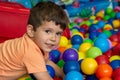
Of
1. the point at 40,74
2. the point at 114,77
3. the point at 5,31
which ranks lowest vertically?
the point at 114,77

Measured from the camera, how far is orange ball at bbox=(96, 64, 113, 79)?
143 cm

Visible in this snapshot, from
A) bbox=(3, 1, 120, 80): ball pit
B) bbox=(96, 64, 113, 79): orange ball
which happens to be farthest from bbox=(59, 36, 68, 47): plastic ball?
bbox=(96, 64, 113, 79): orange ball

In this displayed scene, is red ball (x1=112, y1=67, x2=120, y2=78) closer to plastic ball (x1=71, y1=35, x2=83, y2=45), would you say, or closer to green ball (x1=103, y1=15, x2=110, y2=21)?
plastic ball (x1=71, y1=35, x2=83, y2=45)

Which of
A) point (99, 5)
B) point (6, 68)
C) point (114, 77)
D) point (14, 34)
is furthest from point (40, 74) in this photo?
point (99, 5)

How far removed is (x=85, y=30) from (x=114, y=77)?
1.07 meters

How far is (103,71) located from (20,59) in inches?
18.1

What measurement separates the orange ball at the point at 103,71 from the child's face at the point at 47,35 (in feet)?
1.09

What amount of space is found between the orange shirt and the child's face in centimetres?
4

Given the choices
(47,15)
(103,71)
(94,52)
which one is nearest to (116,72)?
(103,71)

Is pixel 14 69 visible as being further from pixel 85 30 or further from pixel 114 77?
pixel 85 30

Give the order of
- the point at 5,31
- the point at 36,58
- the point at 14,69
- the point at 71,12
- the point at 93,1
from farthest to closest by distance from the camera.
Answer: the point at 93,1, the point at 71,12, the point at 5,31, the point at 14,69, the point at 36,58

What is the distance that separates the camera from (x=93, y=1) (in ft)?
10.7

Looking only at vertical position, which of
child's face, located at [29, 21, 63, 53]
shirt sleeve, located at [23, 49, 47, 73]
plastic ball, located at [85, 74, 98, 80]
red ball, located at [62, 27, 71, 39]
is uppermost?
child's face, located at [29, 21, 63, 53]

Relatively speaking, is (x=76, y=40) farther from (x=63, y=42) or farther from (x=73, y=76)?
(x=73, y=76)
